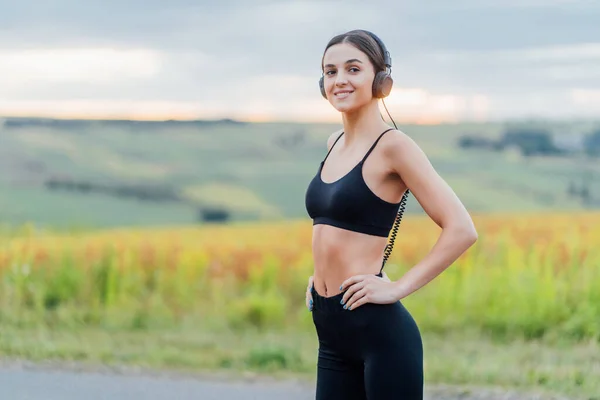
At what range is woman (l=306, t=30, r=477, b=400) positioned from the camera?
3.09 meters

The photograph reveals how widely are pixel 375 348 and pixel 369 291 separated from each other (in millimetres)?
198

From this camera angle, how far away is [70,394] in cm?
602

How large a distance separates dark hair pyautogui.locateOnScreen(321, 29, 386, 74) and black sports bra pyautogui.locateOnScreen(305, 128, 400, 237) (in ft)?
0.79

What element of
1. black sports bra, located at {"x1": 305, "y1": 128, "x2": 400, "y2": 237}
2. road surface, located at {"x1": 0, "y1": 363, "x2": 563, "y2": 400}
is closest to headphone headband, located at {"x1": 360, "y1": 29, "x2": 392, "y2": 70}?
black sports bra, located at {"x1": 305, "y1": 128, "x2": 400, "y2": 237}

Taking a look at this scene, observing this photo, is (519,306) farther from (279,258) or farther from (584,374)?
(279,258)

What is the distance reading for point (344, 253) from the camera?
3162mm

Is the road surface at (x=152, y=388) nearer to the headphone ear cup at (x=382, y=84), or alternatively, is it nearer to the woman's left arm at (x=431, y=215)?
the woman's left arm at (x=431, y=215)

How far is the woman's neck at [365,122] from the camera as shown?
325cm

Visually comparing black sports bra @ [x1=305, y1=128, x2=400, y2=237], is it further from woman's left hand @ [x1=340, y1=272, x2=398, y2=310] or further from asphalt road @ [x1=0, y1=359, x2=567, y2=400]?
asphalt road @ [x1=0, y1=359, x2=567, y2=400]

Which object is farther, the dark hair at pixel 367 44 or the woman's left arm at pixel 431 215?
the dark hair at pixel 367 44

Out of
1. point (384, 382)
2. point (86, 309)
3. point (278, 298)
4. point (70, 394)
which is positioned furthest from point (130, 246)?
point (384, 382)

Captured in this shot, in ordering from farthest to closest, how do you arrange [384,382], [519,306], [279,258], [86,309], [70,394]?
[279,258] → [86,309] → [519,306] → [70,394] → [384,382]

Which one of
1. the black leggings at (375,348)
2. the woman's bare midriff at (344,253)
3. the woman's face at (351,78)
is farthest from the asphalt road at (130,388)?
the woman's face at (351,78)

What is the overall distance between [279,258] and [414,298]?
1.56 meters
